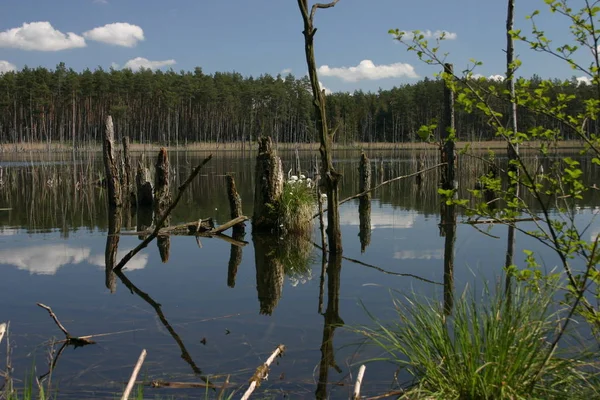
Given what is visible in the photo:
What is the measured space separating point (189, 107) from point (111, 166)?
87.8 m

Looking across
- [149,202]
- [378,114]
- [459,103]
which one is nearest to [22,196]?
[149,202]

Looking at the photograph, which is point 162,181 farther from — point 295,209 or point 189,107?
point 189,107

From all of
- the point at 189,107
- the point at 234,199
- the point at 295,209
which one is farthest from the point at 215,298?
the point at 189,107

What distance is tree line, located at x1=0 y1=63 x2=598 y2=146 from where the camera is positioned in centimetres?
8856

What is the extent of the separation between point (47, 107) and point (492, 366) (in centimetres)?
9511

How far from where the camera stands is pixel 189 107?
104312 millimetres

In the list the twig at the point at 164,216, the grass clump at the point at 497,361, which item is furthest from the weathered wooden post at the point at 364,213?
the grass clump at the point at 497,361

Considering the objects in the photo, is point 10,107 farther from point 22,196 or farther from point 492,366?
point 492,366

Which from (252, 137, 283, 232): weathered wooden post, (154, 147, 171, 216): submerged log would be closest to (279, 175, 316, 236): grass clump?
(252, 137, 283, 232): weathered wooden post

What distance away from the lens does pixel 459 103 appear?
4.54 meters

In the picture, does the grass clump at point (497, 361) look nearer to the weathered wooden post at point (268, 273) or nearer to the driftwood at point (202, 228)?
the weathered wooden post at point (268, 273)

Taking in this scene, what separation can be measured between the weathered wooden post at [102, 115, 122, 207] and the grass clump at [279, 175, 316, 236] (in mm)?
7742

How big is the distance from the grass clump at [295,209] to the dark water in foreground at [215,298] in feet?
1.69

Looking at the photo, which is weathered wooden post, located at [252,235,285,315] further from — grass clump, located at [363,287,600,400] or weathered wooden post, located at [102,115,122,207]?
weathered wooden post, located at [102,115,122,207]
